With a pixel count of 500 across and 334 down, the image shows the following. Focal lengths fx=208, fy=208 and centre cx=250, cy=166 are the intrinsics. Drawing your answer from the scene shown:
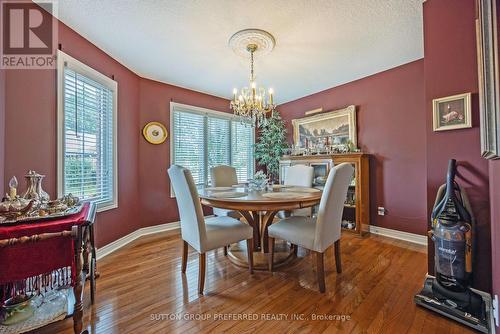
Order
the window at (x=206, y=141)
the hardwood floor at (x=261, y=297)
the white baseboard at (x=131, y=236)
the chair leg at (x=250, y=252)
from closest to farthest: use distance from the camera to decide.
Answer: the hardwood floor at (x=261, y=297) < the chair leg at (x=250, y=252) < the white baseboard at (x=131, y=236) < the window at (x=206, y=141)

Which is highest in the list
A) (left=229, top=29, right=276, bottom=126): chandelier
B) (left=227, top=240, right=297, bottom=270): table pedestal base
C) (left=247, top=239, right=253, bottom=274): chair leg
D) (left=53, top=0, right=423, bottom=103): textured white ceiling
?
(left=53, top=0, right=423, bottom=103): textured white ceiling

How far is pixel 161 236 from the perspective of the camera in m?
3.22

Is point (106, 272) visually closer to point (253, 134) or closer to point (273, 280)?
point (273, 280)

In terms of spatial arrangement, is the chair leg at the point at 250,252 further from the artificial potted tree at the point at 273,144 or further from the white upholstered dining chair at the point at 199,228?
the artificial potted tree at the point at 273,144

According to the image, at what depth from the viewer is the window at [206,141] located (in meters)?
3.74

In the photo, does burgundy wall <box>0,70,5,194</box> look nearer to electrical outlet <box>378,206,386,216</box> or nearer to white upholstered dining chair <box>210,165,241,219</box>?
white upholstered dining chair <box>210,165,241,219</box>

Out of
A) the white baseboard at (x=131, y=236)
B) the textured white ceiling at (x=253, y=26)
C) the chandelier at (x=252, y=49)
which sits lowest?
the white baseboard at (x=131, y=236)

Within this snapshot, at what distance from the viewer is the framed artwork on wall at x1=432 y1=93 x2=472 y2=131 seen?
1625 millimetres

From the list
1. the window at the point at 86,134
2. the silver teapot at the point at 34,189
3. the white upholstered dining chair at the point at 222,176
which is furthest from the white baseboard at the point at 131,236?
the silver teapot at the point at 34,189

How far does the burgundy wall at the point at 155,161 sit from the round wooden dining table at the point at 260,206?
4.83ft

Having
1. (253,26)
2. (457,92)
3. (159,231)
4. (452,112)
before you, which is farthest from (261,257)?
(253,26)

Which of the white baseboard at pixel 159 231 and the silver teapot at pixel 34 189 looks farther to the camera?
the white baseboard at pixel 159 231

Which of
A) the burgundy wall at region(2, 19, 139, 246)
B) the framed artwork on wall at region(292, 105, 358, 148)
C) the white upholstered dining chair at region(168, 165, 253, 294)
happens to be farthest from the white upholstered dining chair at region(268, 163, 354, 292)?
the burgundy wall at region(2, 19, 139, 246)

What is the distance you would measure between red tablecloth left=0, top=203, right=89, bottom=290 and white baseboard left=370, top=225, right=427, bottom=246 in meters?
3.58
